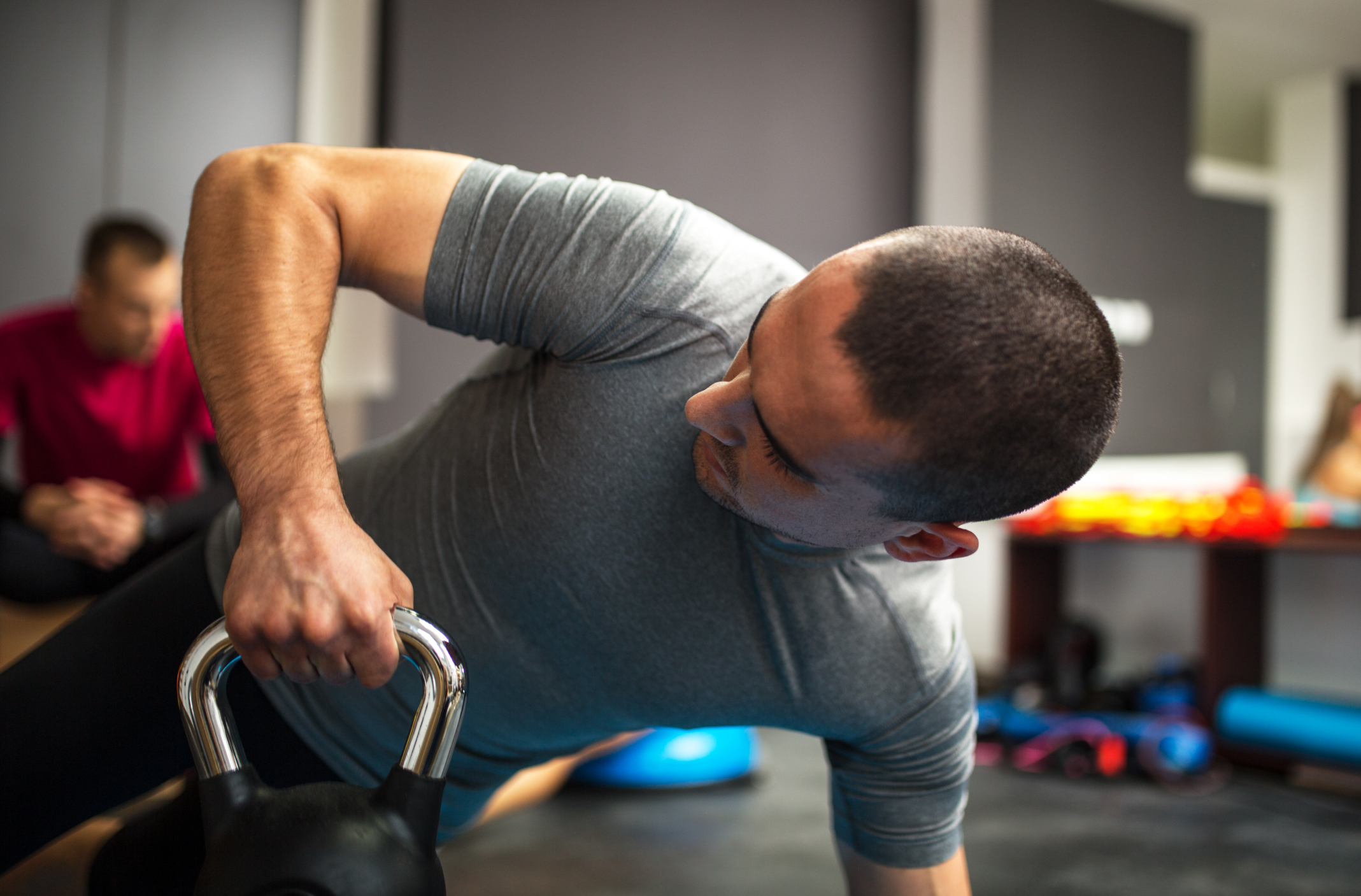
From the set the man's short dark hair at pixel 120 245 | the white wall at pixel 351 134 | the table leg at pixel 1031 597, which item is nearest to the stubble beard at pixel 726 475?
the man's short dark hair at pixel 120 245

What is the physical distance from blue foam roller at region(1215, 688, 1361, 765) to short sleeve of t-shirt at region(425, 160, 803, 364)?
107 inches

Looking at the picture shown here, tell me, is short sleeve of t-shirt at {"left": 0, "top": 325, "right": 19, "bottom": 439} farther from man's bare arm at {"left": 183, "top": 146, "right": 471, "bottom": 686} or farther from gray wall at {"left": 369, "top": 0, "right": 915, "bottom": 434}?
man's bare arm at {"left": 183, "top": 146, "right": 471, "bottom": 686}

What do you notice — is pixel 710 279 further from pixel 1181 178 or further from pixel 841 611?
pixel 1181 178

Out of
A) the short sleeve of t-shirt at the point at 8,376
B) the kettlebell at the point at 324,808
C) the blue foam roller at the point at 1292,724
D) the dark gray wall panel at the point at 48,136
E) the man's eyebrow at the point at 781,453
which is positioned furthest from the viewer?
the dark gray wall panel at the point at 48,136

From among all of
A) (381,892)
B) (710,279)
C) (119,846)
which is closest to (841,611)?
(710,279)

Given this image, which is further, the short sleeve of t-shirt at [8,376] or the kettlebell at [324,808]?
the short sleeve of t-shirt at [8,376]

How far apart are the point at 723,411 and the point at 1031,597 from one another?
3548 millimetres

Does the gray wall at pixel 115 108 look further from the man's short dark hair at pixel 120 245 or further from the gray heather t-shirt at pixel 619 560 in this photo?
the gray heather t-shirt at pixel 619 560

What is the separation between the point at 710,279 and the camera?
0.86 metres

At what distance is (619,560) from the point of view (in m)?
0.87

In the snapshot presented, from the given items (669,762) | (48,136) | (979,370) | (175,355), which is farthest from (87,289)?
(979,370)

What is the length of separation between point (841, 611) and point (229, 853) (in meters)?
A: 0.51

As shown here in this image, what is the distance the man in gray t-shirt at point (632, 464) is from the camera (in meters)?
0.65

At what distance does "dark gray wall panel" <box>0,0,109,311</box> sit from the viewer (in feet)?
10.1
